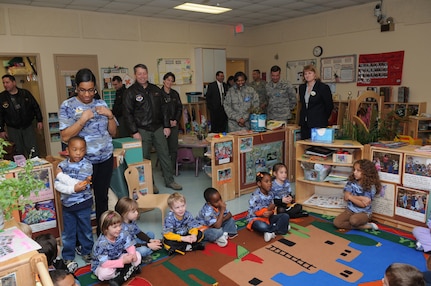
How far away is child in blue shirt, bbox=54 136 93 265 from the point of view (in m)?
2.67

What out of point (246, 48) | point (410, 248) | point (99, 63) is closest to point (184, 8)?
point (99, 63)

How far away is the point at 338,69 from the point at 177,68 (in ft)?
11.3

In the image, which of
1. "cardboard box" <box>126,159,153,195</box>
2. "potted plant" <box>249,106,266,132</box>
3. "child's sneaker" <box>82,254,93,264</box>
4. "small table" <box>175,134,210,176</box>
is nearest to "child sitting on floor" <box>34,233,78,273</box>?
"child's sneaker" <box>82,254,93,264</box>

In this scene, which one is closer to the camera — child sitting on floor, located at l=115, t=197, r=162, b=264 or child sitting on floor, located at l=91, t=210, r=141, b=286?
child sitting on floor, located at l=91, t=210, r=141, b=286

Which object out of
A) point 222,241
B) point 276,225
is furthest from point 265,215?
point 222,241

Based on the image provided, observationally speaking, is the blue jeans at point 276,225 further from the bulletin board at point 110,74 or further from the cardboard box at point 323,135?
the bulletin board at point 110,74

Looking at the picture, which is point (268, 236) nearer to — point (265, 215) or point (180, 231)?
point (265, 215)

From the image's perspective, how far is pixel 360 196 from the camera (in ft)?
11.0

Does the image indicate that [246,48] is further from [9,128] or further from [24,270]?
[24,270]

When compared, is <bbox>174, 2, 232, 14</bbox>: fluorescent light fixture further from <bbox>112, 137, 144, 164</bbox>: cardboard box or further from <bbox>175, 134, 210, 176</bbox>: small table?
<bbox>112, 137, 144, 164</bbox>: cardboard box

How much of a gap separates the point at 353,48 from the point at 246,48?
288 cm

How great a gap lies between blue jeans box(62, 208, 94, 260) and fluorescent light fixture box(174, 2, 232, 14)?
4397 millimetres

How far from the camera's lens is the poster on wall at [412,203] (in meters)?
3.18

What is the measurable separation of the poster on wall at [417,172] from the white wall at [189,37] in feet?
10.5
